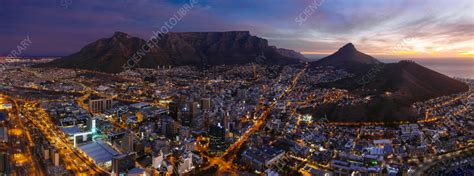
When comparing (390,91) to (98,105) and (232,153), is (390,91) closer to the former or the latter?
(232,153)

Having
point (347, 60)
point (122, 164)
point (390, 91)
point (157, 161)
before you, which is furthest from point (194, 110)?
point (347, 60)

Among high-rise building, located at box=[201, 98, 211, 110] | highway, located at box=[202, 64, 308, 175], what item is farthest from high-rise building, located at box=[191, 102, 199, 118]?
highway, located at box=[202, 64, 308, 175]

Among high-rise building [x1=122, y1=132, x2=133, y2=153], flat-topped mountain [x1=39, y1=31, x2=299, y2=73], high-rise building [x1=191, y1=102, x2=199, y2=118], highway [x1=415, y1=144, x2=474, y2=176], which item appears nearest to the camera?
highway [x1=415, y1=144, x2=474, y2=176]

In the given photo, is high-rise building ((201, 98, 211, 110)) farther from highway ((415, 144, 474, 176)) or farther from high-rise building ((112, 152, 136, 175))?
highway ((415, 144, 474, 176))

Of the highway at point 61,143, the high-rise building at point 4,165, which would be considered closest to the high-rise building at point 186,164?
the highway at point 61,143

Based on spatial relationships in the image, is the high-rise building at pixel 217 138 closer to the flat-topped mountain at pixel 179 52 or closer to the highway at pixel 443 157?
the highway at pixel 443 157

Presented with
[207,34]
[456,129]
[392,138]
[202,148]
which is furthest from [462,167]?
[207,34]
